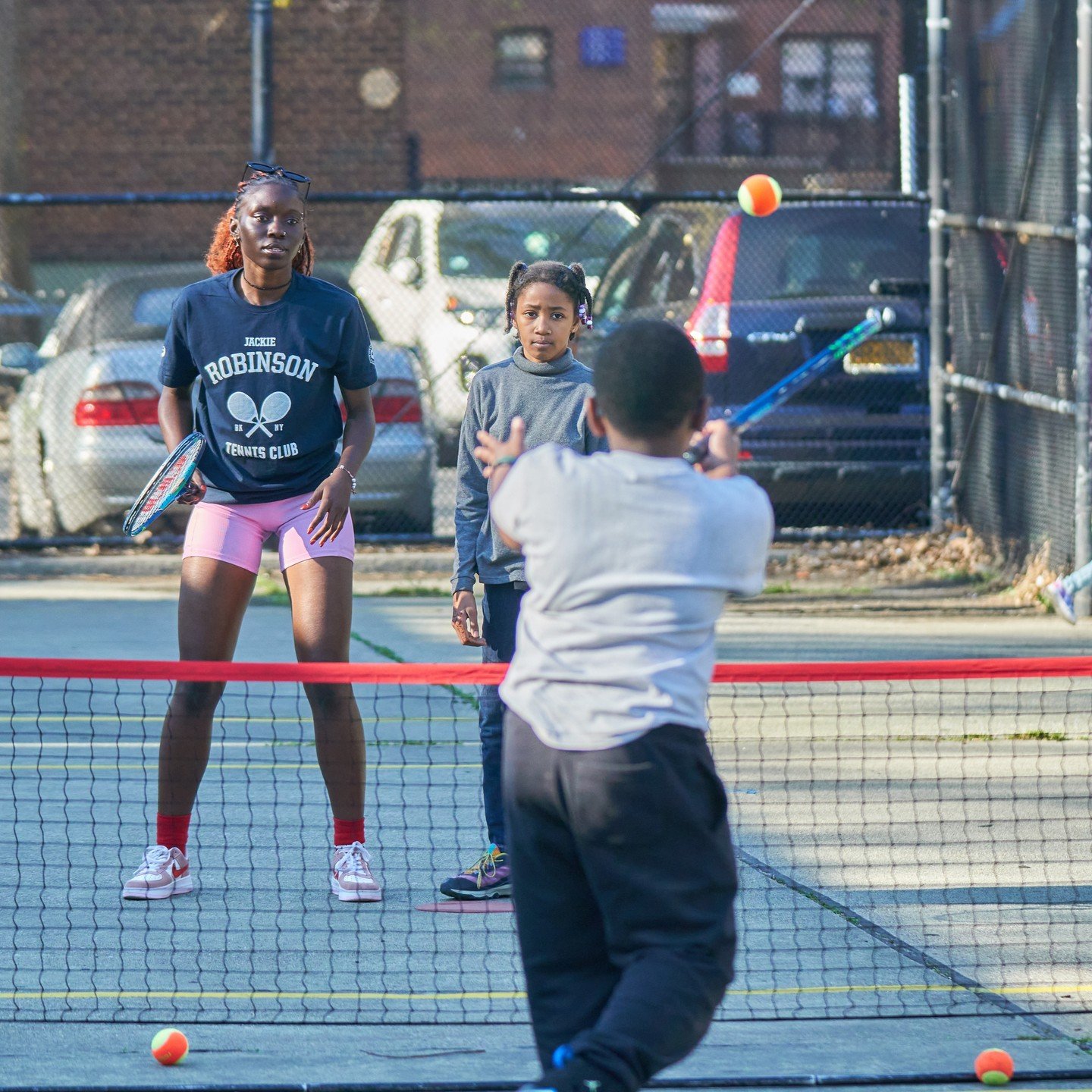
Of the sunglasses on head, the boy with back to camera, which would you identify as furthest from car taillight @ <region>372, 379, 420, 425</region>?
the boy with back to camera

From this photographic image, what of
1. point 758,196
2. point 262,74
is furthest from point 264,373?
point 262,74

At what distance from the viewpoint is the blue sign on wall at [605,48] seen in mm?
35188

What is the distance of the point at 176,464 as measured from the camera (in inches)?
213

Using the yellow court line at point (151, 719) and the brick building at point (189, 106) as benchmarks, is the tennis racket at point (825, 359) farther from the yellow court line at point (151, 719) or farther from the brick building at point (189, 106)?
the brick building at point (189, 106)

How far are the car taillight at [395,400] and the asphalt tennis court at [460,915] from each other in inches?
123

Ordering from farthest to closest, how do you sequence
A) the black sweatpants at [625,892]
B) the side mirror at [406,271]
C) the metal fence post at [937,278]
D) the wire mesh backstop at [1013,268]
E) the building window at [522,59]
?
the building window at [522,59] → the side mirror at [406,271] → the metal fence post at [937,278] → the wire mesh backstop at [1013,268] → the black sweatpants at [625,892]

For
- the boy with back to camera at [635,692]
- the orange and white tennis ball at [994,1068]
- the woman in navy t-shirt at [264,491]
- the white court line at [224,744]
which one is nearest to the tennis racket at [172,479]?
the woman in navy t-shirt at [264,491]

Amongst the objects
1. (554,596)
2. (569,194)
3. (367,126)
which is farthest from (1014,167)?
(367,126)

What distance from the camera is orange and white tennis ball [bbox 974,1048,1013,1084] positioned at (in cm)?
397

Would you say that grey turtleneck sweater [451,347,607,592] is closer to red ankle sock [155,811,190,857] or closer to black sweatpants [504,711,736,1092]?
red ankle sock [155,811,190,857]

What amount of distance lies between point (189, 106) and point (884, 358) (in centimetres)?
1389

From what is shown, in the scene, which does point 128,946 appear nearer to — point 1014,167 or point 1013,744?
point 1013,744

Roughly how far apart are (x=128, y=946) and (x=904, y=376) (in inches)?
305

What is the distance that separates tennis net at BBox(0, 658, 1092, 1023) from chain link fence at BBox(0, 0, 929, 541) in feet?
10.1
